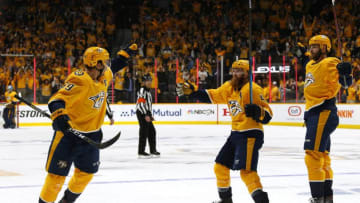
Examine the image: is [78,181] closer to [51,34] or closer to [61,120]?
[61,120]

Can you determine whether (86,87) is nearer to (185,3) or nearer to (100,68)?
(100,68)

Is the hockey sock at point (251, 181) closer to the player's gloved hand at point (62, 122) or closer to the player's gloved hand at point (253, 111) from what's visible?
the player's gloved hand at point (253, 111)

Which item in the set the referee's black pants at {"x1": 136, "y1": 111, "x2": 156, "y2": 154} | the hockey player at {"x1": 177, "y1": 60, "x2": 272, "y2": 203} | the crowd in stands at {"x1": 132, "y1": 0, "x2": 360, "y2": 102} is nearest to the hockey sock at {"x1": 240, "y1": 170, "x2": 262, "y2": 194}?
the hockey player at {"x1": 177, "y1": 60, "x2": 272, "y2": 203}

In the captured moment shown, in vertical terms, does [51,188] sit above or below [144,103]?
below

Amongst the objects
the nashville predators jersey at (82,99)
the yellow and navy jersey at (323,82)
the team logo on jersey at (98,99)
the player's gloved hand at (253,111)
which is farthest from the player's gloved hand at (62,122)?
the yellow and navy jersey at (323,82)

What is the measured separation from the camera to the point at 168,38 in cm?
2981

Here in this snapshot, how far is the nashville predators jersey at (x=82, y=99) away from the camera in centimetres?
532

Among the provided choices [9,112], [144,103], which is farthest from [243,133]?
[9,112]

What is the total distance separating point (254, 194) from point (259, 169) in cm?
396

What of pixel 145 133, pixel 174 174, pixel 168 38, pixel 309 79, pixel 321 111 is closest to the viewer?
pixel 321 111

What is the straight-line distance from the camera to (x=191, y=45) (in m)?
29.2

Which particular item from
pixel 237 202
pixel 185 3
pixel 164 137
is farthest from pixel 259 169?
pixel 185 3

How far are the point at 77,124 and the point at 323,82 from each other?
105 inches

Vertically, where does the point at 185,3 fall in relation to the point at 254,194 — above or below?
above
